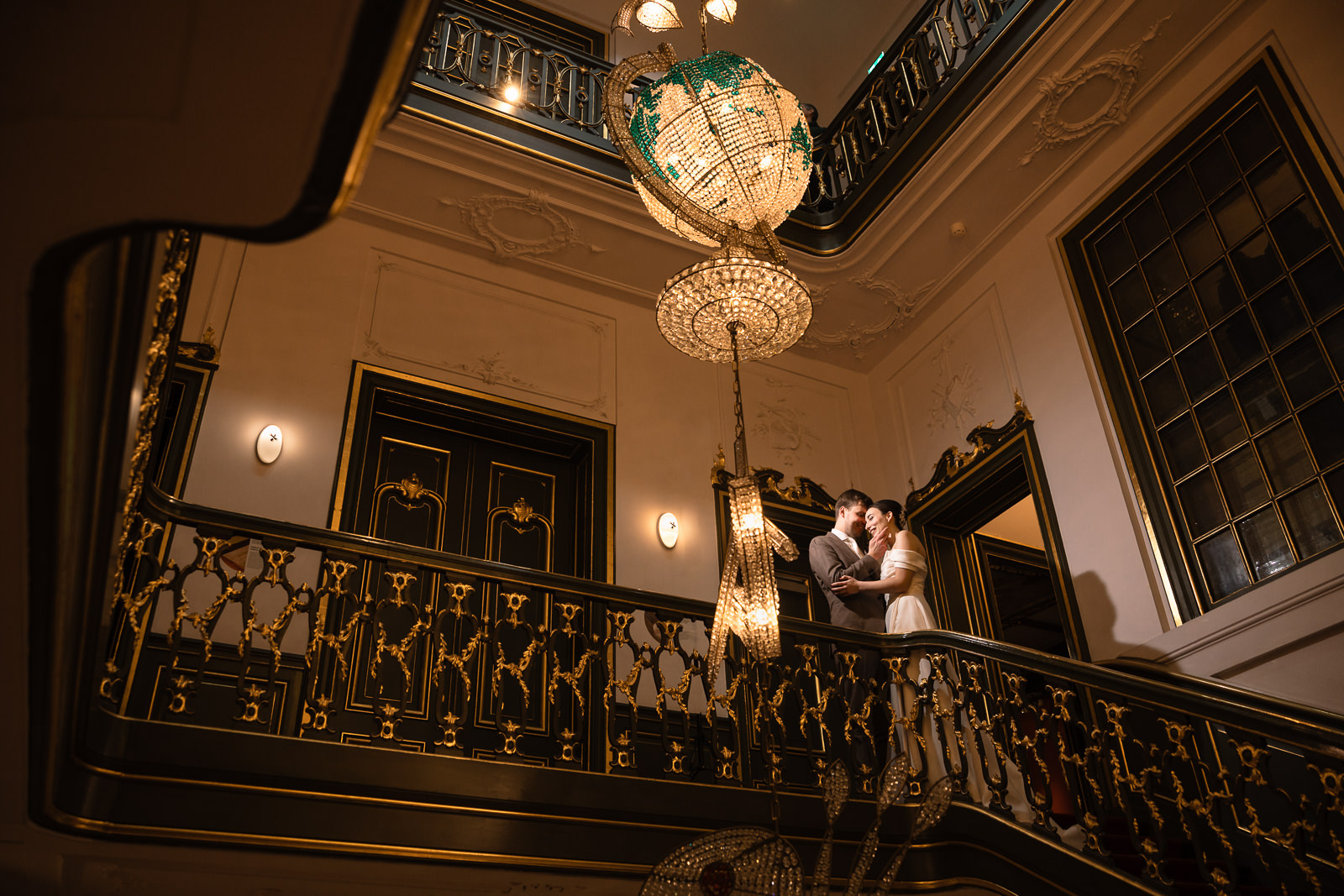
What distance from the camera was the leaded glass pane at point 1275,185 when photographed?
5797 mm

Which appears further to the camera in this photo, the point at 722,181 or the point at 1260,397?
the point at 1260,397

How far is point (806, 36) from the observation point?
10.4m

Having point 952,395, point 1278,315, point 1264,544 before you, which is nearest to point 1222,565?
point 1264,544

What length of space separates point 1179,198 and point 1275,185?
71cm

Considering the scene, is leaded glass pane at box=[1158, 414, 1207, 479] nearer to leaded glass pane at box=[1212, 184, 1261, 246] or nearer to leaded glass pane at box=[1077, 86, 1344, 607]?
leaded glass pane at box=[1077, 86, 1344, 607]

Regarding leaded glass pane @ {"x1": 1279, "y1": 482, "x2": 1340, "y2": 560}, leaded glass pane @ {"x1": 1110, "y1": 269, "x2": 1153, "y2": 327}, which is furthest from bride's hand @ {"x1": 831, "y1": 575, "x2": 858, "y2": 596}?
leaded glass pane @ {"x1": 1110, "y1": 269, "x2": 1153, "y2": 327}

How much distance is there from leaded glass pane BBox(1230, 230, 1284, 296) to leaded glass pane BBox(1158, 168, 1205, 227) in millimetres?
491

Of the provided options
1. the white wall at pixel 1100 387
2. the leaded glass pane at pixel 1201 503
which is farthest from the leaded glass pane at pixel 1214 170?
the leaded glass pane at pixel 1201 503

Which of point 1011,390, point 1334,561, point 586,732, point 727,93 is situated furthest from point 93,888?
point 1011,390

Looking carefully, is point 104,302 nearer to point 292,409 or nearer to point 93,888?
point 93,888

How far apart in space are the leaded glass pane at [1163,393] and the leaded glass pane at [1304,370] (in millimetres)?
683

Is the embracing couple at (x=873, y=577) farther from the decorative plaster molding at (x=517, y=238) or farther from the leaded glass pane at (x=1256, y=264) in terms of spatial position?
the decorative plaster molding at (x=517, y=238)

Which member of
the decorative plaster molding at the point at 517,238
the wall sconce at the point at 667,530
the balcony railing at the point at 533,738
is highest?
the decorative plaster molding at the point at 517,238

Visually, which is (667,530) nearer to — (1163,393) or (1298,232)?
(1163,393)
